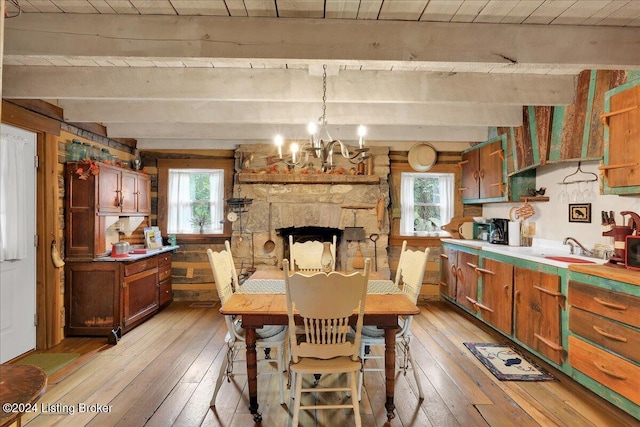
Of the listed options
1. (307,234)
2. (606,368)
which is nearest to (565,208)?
(606,368)

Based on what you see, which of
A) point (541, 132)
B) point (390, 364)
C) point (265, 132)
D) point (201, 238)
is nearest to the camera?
point (390, 364)

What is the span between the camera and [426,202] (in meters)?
5.50

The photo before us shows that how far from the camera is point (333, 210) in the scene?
5.13 metres

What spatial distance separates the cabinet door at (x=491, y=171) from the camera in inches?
169

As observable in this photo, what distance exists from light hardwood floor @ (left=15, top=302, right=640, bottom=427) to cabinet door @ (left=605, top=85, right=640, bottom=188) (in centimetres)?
157

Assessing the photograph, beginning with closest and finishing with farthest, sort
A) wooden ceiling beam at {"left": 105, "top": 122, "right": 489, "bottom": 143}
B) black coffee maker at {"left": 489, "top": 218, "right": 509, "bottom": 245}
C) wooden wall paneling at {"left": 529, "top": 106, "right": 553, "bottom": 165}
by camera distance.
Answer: wooden wall paneling at {"left": 529, "top": 106, "right": 553, "bottom": 165}, black coffee maker at {"left": 489, "top": 218, "right": 509, "bottom": 245}, wooden ceiling beam at {"left": 105, "top": 122, "right": 489, "bottom": 143}

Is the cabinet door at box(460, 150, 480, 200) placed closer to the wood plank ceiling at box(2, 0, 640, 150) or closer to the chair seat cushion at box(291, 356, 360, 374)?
the wood plank ceiling at box(2, 0, 640, 150)

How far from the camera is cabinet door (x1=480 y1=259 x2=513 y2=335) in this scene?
3.53 meters

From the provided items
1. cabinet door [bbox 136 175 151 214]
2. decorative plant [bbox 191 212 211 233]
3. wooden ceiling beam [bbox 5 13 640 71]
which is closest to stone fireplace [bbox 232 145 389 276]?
decorative plant [bbox 191 212 211 233]

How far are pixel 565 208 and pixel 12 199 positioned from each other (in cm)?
524

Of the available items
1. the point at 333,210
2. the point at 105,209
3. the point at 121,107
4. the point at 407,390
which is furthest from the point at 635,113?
the point at 105,209

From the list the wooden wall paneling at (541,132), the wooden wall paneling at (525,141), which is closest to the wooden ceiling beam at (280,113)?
the wooden wall paneling at (525,141)

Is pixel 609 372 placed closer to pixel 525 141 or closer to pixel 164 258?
pixel 525 141

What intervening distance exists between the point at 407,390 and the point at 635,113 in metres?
2.50
